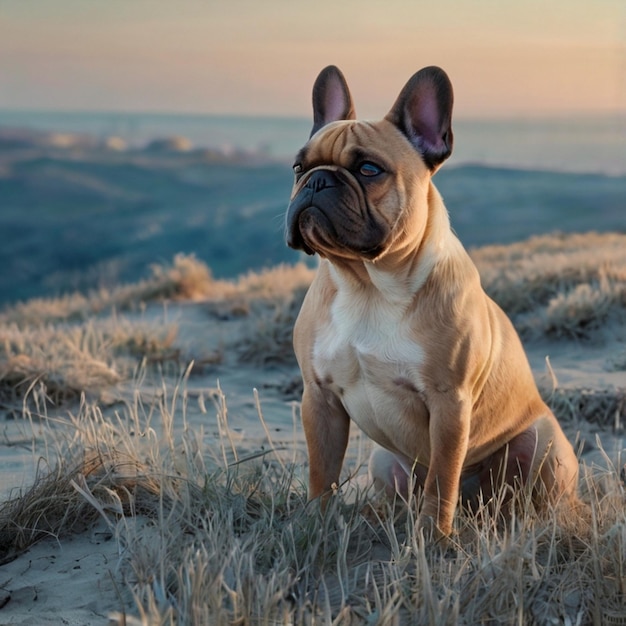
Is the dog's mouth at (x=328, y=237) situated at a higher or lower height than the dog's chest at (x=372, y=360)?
higher

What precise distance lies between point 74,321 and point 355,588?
715 centimetres

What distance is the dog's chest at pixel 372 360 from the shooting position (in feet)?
11.3

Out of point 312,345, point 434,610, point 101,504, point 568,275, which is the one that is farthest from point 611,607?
point 568,275

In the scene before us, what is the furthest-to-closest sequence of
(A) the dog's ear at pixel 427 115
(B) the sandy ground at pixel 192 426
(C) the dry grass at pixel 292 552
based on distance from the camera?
(A) the dog's ear at pixel 427 115
(B) the sandy ground at pixel 192 426
(C) the dry grass at pixel 292 552

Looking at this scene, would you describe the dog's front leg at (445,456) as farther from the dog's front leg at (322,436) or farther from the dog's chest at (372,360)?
the dog's front leg at (322,436)

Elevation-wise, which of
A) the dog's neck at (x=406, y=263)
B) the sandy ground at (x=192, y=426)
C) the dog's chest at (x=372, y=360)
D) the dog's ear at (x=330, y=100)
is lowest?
the sandy ground at (x=192, y=426)

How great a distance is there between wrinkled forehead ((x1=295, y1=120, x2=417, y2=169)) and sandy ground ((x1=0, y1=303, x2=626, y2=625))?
1.11 metres

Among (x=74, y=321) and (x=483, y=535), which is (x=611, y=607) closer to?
(x=483, y=535)

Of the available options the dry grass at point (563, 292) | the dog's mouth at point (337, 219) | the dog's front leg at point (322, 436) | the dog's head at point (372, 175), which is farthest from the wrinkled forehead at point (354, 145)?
the dry grass at point (563, 292)

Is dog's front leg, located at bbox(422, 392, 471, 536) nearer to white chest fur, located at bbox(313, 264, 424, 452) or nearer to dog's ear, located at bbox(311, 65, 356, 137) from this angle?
white chest fur, located at bbox(313, 264, 424, 452)

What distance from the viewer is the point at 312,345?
365 cm

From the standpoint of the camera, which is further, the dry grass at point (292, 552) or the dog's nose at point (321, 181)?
the dog's nose at point (321, 181)

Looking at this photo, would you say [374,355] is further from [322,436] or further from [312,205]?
[312,205]

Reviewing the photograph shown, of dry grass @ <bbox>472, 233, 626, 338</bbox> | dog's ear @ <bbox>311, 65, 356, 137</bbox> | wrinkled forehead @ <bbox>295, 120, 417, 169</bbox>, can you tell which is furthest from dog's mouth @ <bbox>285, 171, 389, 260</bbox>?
dry grass @ <bbox>472, 233, 626, 338</bbox>
